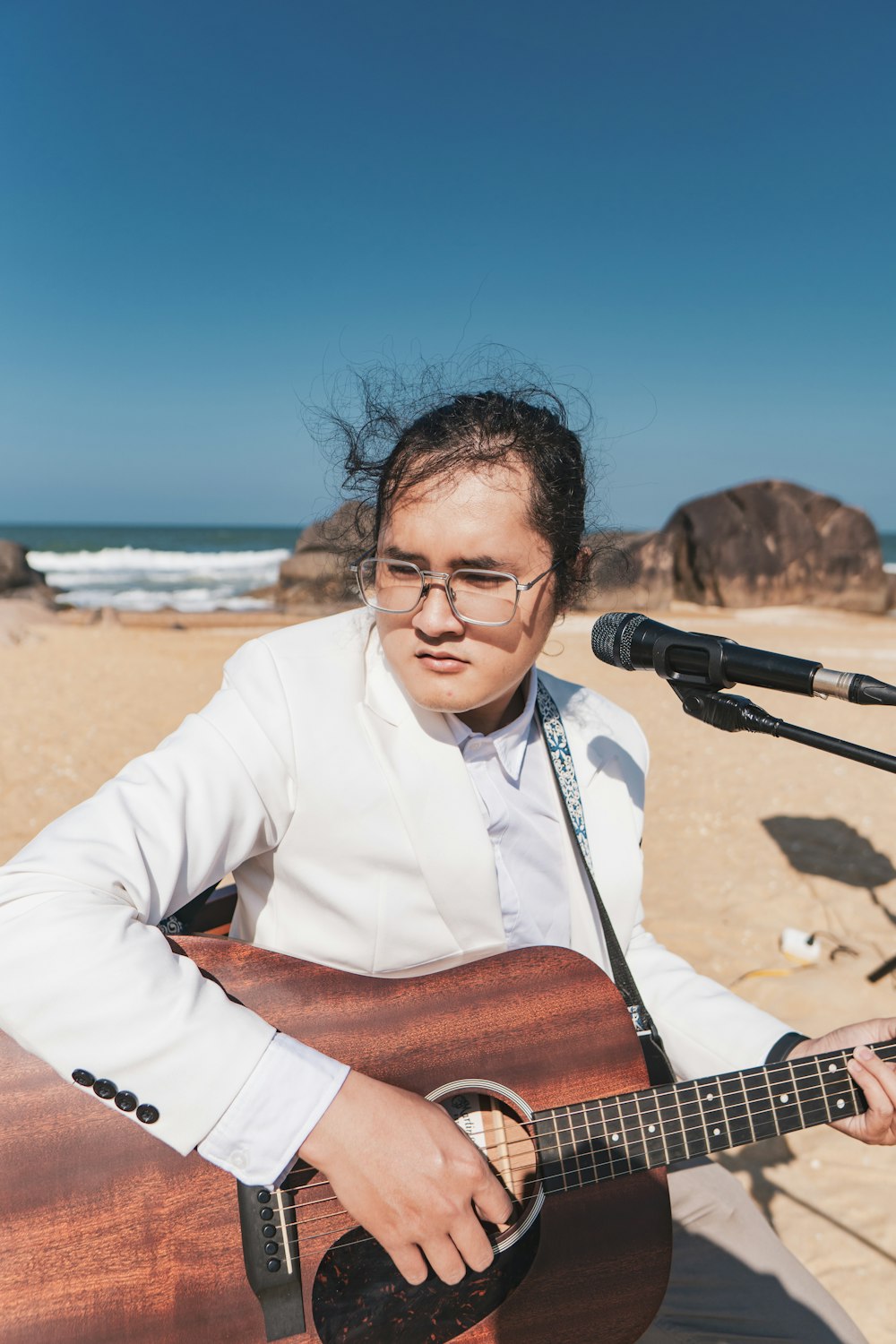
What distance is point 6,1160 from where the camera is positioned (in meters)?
1.53

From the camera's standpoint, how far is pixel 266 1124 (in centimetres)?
152

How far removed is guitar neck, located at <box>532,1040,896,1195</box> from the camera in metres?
1.75

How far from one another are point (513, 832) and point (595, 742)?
1.11 feet

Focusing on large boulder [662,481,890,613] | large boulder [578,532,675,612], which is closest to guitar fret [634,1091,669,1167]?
large boulder [578,532,675,612]

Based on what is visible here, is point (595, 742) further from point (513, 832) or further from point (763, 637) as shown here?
point (763, 637)

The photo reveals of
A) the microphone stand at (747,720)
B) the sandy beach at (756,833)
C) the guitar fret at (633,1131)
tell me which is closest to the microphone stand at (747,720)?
the microphone stand at (747,720)

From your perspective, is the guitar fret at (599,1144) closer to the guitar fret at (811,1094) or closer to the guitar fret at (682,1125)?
the guitar fret at (682,1125)

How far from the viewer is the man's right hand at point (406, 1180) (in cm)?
151

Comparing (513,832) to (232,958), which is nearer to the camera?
(232,958)

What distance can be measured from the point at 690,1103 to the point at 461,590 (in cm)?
112

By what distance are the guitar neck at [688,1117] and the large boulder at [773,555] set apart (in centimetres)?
2102

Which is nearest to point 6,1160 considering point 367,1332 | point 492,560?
point 367,1332

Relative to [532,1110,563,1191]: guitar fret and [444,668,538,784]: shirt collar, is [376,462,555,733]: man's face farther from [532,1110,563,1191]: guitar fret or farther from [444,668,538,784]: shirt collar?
[532,1110,563,1191]: guitar fret

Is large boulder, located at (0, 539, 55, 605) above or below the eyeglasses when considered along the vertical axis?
below
